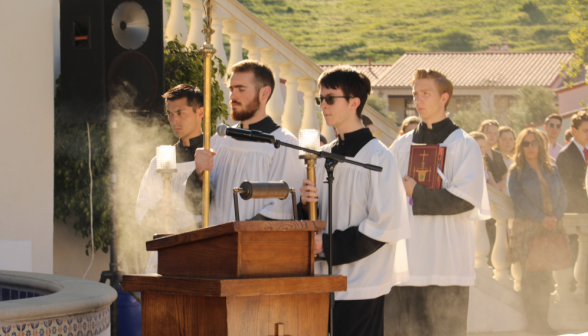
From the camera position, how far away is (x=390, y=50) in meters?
44.2

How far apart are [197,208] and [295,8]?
4122 centimetres

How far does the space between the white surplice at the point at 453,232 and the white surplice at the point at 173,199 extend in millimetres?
1205

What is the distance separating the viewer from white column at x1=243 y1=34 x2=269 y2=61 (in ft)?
19.9

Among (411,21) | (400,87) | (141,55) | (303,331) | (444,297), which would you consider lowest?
(444,297)

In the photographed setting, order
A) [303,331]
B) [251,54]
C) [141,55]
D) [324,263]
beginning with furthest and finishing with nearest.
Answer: [251,54] < [141,55] < [324,263] < [303,331]

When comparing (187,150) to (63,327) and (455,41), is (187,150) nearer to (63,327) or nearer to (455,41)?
(63,327)

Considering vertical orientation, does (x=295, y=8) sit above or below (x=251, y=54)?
above

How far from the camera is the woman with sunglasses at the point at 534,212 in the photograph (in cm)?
571

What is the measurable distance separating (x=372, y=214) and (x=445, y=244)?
102 centimetres

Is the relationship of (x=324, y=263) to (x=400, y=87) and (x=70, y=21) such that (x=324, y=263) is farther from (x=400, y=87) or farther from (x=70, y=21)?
(x=400, y=87)

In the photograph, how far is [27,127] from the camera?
425cm

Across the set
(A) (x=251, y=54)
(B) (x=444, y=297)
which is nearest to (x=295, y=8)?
(A) (x=251, y=54)

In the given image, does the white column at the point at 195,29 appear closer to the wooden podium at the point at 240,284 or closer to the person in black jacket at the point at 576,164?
the person in black jacket at the point at 576,164

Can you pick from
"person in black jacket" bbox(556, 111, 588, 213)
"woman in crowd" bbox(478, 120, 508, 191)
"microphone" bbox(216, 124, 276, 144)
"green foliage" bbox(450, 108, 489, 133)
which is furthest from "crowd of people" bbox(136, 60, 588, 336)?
"green foliage" bbox(450, 108, 489, 133)
